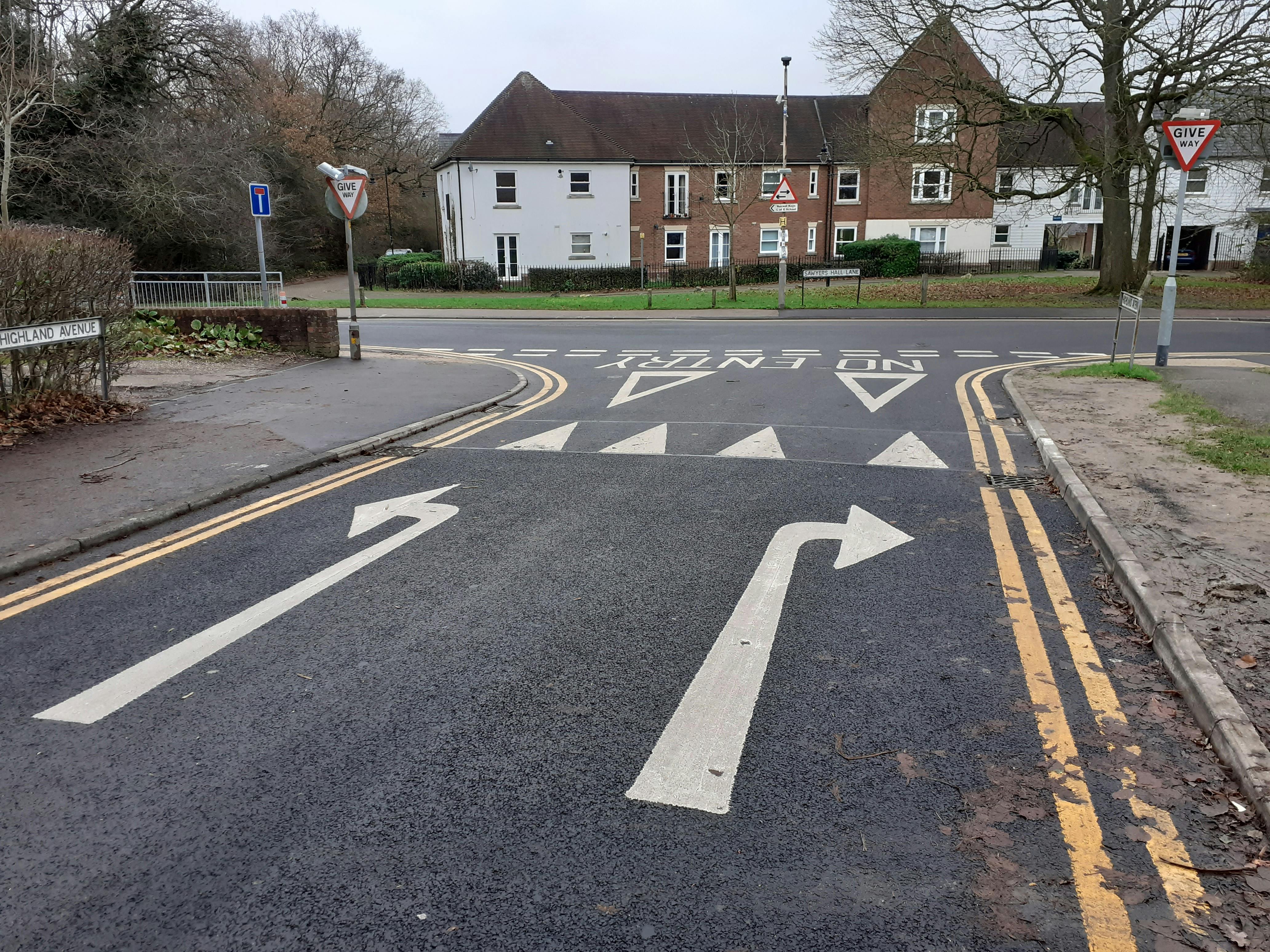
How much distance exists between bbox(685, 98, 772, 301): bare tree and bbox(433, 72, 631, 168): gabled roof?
4.39m

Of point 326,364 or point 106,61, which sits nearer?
point 326,364

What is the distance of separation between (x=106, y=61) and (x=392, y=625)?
34295 mm

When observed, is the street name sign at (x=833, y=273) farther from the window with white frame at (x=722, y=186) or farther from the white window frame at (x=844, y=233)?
the white window frame at (x=844, y=233)

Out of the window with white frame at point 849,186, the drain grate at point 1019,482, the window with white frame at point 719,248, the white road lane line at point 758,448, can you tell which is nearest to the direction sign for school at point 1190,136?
the drain grate at point 1019,482

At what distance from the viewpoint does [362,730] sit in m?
3.87

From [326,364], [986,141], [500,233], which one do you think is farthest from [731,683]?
[500,233]

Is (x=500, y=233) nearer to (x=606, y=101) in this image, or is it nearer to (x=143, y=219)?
(x=606, y=101)

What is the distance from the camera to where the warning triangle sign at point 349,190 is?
1501cm

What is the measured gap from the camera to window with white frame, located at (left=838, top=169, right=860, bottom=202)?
164 ft

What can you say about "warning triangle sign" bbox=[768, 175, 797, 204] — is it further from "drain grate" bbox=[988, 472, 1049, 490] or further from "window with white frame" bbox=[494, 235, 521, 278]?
"window with white frame" bbox=[494, 235, 521, 278]

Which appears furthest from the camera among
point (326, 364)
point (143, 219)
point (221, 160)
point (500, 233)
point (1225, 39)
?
point (500, 233)

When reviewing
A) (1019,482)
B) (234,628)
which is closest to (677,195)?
(1019,482)

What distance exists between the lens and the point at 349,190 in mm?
15031

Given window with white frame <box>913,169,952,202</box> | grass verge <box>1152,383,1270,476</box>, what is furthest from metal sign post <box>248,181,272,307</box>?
window with white frame <box>913,169,952,202</box>
